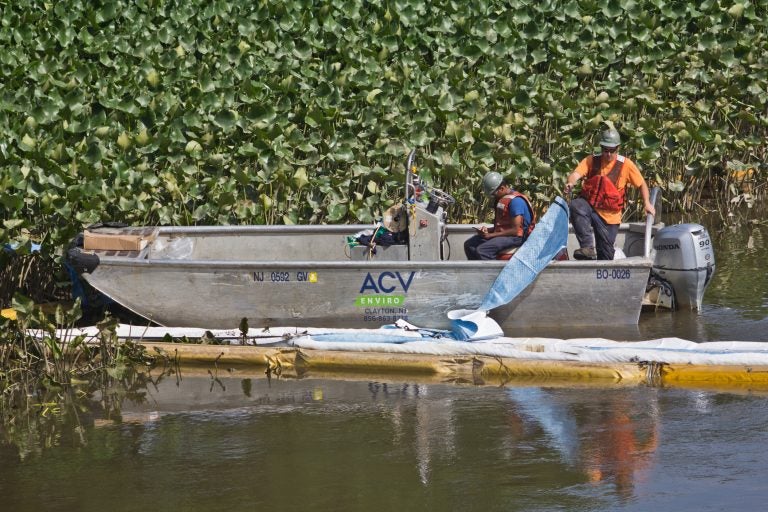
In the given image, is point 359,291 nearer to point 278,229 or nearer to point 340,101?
point 278,229

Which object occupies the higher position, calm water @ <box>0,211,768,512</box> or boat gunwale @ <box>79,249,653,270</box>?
boat gunwale @ <box>79,249,653,270</box>

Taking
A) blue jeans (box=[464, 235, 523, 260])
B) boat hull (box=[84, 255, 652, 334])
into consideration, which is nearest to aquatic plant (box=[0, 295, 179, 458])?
boat hull (box=[84, 255, 652, 334])

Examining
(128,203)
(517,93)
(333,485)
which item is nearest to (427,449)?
(333,485)

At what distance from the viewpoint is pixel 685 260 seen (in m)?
11.6

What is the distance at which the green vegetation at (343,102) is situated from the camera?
12984 millimetres

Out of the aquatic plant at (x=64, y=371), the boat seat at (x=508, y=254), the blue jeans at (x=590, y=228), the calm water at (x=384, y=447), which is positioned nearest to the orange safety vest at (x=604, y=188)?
the blue jeans at (x=590, y=228)

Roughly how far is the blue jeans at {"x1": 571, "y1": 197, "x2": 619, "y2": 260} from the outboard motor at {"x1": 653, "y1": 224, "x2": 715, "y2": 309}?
541 mm

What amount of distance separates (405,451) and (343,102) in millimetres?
6653

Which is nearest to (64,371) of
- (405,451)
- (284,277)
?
(284,277)

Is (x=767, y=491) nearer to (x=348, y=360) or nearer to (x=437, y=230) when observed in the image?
(x=348, y=360)

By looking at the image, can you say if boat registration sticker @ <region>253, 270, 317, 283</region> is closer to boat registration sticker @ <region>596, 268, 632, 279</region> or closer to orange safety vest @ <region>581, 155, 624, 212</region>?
boat registration sticker @ <region>596, 268, 632, 279</region>

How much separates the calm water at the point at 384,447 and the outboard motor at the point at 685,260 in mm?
2530

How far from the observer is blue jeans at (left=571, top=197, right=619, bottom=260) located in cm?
1153

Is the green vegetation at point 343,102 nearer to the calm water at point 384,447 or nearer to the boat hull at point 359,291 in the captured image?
the boat hull at point 359,291
